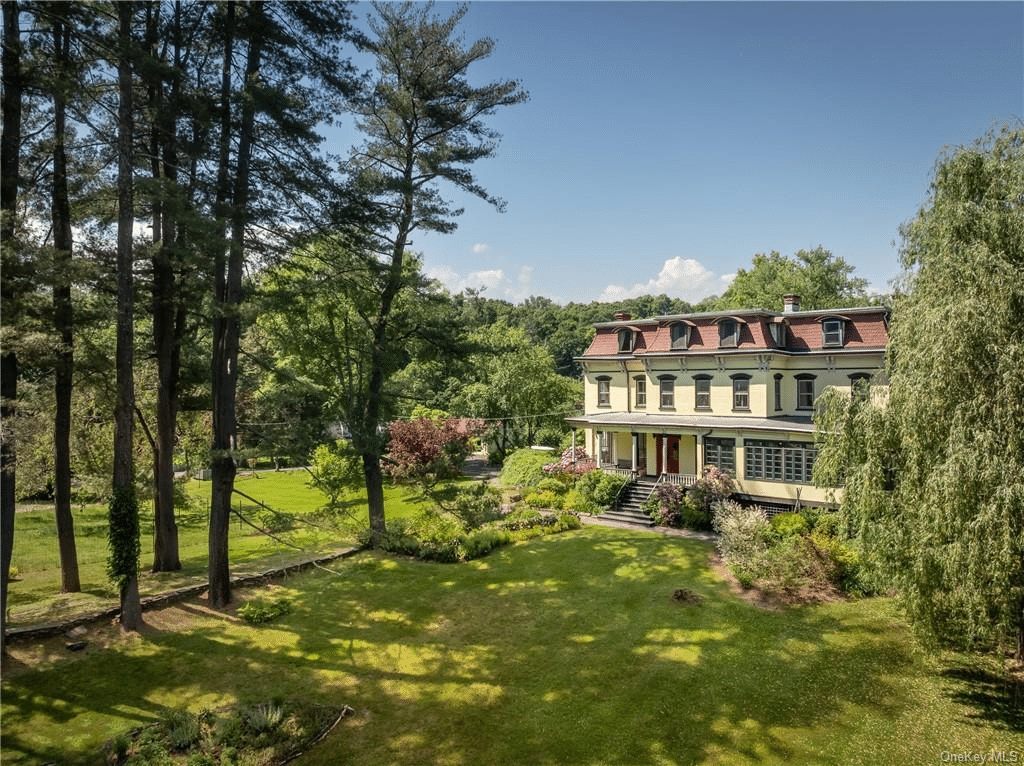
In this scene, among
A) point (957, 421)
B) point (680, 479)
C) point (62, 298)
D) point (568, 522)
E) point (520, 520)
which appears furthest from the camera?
point (680, 479)

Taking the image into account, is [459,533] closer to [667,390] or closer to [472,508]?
[472,508]

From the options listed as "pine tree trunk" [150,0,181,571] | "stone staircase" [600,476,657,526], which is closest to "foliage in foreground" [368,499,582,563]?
"stone staircase" [600,476,657,526]

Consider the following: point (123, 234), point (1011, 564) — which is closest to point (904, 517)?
point (1011, 564)

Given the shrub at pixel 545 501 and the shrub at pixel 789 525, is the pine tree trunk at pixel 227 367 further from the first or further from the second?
the shrub at pixel 789 525

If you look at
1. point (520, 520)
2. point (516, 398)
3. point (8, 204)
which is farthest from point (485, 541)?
point (516, 398)

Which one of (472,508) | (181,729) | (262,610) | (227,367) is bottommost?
(181,729)

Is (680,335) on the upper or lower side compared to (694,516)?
upper
